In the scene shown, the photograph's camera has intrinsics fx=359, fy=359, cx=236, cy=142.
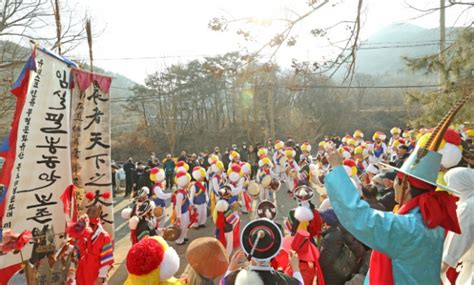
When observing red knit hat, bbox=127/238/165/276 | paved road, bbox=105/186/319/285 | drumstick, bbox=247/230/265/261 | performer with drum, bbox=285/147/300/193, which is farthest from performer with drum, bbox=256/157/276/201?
red knit hat, bbox=127/238/165/276

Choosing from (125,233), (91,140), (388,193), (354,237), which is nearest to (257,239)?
(354,237)

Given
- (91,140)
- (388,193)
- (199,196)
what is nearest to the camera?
(91,140)

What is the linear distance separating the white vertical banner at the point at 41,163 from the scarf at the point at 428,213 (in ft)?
11.7

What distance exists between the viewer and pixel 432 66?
8156 millimetres

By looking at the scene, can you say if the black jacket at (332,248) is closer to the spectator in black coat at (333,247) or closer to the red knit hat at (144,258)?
the spectator in black coat at (333,247)

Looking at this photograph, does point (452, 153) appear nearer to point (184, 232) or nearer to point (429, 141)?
point (429, 141)

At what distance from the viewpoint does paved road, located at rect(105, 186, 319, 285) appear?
6.74 metres

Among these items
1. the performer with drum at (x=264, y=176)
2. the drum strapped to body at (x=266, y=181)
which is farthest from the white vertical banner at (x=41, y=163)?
the performer with drum at (x=264, y=176)

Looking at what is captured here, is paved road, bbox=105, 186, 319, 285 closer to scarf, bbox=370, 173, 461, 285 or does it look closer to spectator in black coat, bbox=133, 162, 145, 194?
spectator in black coat, bbox=133, 162, 145, 194

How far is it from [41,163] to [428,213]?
153 inches

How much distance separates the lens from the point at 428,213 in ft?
6.37

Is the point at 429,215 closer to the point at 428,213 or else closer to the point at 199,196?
the point at 428,213

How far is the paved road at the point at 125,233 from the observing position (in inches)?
265

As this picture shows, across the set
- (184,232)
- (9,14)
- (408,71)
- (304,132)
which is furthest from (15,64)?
(304,132)
